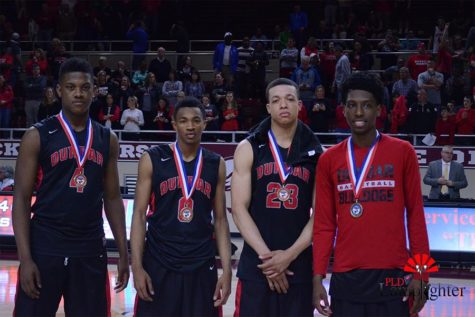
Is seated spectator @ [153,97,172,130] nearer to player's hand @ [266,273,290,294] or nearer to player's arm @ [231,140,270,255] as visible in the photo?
player's arm @ [231,140,270,255]

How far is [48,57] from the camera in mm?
21938

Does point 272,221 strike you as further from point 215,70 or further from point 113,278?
point 215,70

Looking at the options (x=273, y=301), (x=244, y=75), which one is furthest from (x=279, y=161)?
(x=244, y=75)

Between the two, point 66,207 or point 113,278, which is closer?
point 66,207

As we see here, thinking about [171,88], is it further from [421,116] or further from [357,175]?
[357,175]

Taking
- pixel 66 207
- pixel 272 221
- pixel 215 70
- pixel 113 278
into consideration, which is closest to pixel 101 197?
pixel 66 207

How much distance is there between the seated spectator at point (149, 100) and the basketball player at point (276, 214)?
44.3ft

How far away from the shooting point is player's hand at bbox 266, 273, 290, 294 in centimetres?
594

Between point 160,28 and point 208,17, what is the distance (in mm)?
1607

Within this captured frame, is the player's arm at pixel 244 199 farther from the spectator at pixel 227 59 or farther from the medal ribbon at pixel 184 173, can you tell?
the spectator at pixel 227 59

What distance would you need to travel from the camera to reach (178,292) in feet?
20.3

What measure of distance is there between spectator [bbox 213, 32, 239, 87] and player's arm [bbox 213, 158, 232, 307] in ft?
46.0

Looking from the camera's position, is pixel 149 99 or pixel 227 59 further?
pixel 227 59

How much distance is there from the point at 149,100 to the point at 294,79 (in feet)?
10.7
